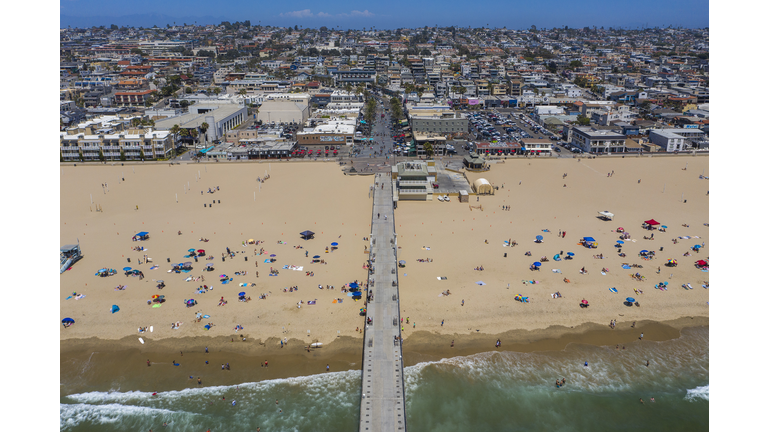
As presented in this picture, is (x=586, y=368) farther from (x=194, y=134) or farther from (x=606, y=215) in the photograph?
(x=194, y=134)

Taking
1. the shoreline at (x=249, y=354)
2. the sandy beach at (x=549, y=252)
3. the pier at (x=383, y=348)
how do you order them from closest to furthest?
the pier at (x=383, y=348) → the shoreline at (x=249, y=354) → the sandy beach at (x=549, y=252)

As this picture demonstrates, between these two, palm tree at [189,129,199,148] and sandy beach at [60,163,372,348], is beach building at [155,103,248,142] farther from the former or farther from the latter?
sandy beach at [60,163,372,348]

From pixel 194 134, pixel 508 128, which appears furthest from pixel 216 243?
pixel 508 128

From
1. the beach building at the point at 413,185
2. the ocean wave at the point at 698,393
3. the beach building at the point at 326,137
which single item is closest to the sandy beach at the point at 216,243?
the beach building at the point at 413,185

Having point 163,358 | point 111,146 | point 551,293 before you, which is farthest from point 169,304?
point 111,146

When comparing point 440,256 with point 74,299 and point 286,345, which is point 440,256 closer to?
point 286,345

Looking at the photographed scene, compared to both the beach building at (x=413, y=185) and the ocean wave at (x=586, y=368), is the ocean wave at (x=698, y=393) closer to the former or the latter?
the ocean wave at (x=586, y=368)

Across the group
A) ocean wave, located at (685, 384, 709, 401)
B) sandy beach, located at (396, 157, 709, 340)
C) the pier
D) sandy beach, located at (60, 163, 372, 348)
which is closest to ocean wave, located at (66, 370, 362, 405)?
the pier
